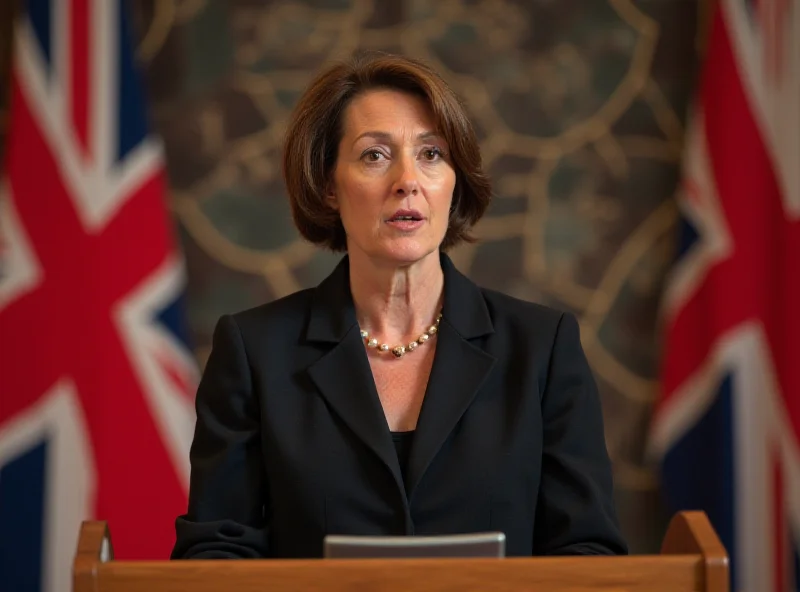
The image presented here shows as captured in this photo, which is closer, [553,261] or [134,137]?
[134,137]

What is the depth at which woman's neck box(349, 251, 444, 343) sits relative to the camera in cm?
203

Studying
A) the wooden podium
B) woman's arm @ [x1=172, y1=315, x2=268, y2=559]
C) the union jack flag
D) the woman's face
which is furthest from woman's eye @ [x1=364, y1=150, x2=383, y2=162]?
the union jack flag

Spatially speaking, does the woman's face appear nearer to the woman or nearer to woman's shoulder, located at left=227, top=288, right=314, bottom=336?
the woman

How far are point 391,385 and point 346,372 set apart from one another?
87 mm

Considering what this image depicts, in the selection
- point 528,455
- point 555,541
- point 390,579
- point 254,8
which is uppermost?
point 254,8

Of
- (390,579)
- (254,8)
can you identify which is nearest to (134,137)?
(254,8)

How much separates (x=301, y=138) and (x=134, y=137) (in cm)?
123

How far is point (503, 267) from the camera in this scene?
3.45 meters

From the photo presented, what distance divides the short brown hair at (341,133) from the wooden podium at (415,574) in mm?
839

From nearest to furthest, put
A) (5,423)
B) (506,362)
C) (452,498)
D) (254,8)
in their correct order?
(452,498) < (506,362) < (5,423) < (254,8)

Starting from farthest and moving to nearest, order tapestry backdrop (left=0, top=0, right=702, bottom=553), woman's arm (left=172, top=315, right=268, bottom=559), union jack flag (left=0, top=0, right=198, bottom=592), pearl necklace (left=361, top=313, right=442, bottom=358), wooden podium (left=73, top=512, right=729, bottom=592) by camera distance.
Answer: tapestry backdrop (left=0, top=0, right=702, bottom=553) → union jack flag (left=0, top=0, right=198, bottom=592) → pearl necklace (left=361, top=313, right=442, bottom=358) → woman's arm (left=172, top=315, right=268, bottom=559) → wooden podium (left=73, top=512, right=729, bottom=592)

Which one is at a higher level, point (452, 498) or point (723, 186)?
point (723, 186)

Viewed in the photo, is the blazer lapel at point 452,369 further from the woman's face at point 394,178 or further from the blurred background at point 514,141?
the blurred background at point 514,141

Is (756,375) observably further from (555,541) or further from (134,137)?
(134,137)
